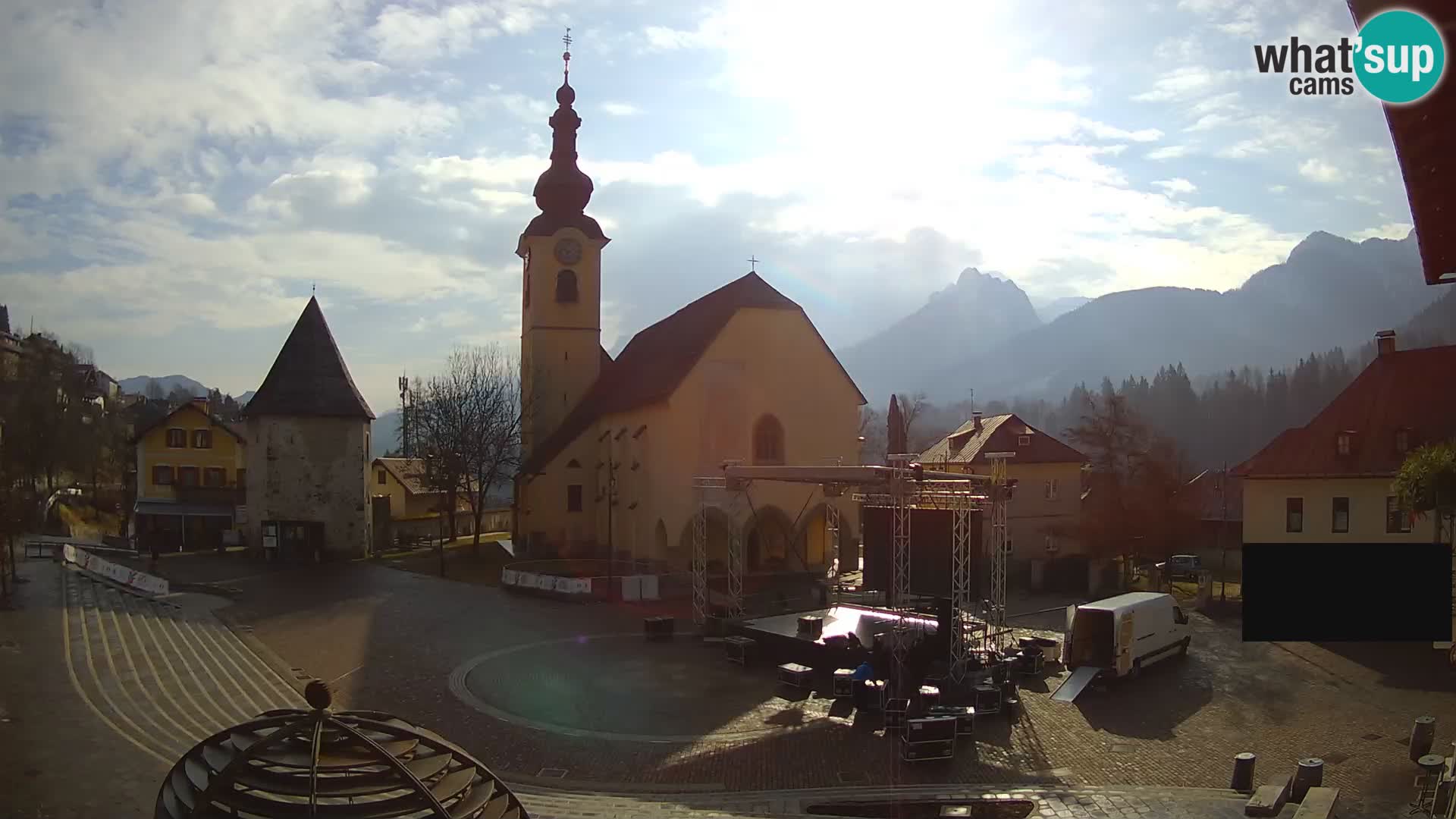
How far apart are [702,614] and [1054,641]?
954 cm

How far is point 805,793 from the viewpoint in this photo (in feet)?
48.0

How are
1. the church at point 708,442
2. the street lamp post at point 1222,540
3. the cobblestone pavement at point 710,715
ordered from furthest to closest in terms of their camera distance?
the church at point 708,442, the street lamp post at point 1222,540, the cobblestone pavement at point 710,715

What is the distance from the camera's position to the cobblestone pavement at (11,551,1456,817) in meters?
15.1

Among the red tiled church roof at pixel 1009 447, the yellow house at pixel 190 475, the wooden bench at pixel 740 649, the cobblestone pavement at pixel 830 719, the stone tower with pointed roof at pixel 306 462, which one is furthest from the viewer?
the yellow house at pixel 190 475

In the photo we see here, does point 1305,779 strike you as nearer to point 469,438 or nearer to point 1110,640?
point 1110,640

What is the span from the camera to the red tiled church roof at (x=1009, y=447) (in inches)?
1640

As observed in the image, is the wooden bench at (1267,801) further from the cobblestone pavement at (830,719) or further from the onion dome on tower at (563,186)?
the onion dome on tower at (563,186)

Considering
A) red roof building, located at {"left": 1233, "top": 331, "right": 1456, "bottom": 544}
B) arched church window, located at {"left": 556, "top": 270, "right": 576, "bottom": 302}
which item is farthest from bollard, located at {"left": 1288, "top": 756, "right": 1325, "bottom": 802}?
arched church window, located at {"left": 556, "top": 270, "right": 576, "bottom": 302}

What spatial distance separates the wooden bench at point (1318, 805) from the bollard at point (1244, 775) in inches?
40.4

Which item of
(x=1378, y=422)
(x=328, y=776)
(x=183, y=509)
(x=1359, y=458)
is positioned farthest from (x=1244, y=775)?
(x=183, y=509)

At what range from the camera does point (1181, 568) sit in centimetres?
4075

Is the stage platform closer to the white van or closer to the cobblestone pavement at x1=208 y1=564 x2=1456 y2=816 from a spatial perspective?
the cobblestone pavement at x1=208 y1=564 x2=1456 y2=816

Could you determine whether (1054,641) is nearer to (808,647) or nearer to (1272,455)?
(808,647)
